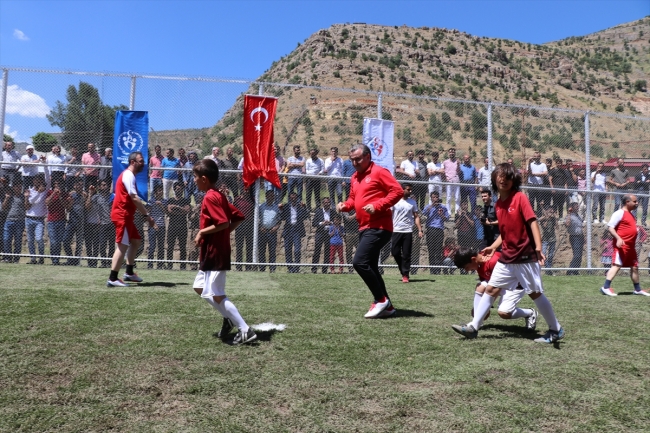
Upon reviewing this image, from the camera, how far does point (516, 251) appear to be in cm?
520

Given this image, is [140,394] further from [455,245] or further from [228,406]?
[455,245]

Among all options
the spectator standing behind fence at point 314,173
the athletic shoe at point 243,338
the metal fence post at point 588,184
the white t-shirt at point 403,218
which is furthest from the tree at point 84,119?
the metal fence post at point 588,184

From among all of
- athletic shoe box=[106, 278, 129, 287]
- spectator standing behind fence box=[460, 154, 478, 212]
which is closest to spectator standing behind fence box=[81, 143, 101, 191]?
athletic shoe box=[106, 278, 129, 287]

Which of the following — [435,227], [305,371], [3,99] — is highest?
[3,99]

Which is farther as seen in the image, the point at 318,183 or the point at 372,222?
the point at 318,183

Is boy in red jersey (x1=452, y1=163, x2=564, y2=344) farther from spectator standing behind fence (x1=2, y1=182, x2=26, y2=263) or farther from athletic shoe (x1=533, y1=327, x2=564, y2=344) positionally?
spectator standing behind fence (x1=2, y1=182, x2=26, y2=263)

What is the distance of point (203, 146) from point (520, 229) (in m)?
7.76

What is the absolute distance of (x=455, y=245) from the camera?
476 inches

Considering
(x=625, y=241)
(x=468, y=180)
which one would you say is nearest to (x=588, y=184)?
(x=468, y=180)

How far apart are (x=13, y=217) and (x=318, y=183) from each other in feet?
19.7

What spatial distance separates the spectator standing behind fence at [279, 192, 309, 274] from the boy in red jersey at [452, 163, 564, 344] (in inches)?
248

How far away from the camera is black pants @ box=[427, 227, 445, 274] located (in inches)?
473

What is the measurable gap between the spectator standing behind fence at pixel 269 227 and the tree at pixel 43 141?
4.44m

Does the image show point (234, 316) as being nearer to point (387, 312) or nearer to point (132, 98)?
point (387, 312)
